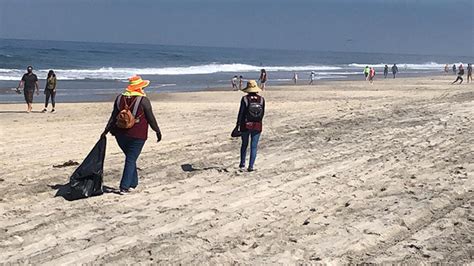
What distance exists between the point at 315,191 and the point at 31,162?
450 cm

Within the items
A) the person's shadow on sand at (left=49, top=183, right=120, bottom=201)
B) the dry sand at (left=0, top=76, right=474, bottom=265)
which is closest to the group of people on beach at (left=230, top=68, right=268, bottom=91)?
the dry sand at (left=0, top=76, right=474, bottom=265)

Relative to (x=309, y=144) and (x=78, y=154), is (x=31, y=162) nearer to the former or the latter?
(x=78, y=154)

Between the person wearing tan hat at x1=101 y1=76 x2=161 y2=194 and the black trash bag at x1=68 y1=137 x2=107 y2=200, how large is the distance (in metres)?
0.24

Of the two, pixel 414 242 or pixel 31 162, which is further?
pixel 31 162

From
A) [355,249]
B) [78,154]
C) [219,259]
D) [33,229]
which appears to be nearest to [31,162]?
[78,154]

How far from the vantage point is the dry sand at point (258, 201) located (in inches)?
200

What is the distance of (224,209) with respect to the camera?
6340mm

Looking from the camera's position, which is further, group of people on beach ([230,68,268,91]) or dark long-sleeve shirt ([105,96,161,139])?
group of people on beach ([230,68,268,91])

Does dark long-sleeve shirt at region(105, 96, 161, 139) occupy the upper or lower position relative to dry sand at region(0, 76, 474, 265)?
upper

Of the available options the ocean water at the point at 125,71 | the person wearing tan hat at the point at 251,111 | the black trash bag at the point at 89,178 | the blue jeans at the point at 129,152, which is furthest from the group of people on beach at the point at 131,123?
the ocean water at the point at 125,71

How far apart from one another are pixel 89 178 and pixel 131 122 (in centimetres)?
81

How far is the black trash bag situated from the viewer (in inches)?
A: 262

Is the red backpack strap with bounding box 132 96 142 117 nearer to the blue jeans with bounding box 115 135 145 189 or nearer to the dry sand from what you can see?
the blue jeans with bounding box 115 135 145 189

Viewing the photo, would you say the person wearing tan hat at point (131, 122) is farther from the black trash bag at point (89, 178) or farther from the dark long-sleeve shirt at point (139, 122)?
the black trash bag at point (89, 178)
